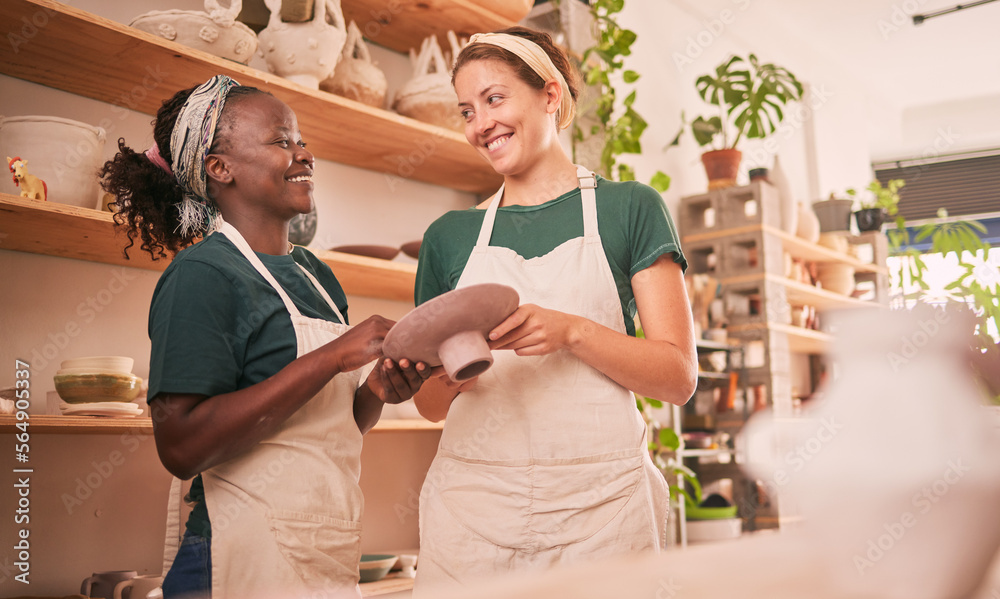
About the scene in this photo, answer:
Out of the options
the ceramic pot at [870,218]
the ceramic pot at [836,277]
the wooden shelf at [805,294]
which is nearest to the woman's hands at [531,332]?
the wooden shelf at [805,294]

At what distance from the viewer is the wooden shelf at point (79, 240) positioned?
166 cm

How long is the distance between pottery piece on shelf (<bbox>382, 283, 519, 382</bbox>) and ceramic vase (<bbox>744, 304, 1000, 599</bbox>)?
0.61m

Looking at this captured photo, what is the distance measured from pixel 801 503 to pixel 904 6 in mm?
6010

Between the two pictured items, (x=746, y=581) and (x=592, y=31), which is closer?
(x=746, y=581)

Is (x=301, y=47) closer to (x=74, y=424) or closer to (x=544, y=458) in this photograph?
(x=74, y=424)

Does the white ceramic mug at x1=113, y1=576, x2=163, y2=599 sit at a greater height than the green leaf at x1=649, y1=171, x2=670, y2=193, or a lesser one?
lesser

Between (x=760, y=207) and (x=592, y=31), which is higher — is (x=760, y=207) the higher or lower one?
the lower one

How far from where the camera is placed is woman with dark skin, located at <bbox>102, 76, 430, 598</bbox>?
111cm

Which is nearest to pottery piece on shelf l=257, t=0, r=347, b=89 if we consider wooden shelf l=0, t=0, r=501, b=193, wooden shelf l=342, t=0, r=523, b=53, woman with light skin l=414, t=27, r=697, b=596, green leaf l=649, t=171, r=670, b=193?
wooden shelf l=0, t=0, r=501, b=193

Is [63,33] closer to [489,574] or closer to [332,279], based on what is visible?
[332,279]

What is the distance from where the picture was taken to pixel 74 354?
198cm

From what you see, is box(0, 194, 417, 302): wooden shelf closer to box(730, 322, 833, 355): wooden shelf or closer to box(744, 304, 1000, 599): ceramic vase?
box(744, 304, 1000, 599): ceramic vase

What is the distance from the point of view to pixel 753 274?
4430 millimetres

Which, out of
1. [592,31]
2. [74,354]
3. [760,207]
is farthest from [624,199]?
[760,207]
